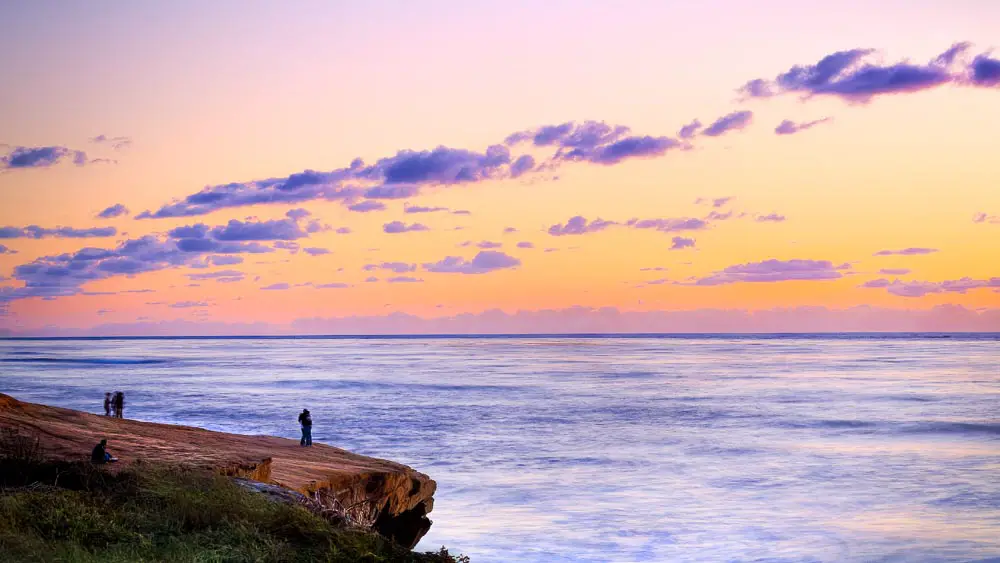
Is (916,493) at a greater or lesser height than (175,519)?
lesser

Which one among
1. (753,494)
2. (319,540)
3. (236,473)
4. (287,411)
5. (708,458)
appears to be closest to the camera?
(319,540)

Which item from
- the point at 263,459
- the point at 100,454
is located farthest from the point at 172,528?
the point at 263,459

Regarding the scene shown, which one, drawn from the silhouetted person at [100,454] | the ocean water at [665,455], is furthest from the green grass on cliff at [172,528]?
the ocean water at [665,455]

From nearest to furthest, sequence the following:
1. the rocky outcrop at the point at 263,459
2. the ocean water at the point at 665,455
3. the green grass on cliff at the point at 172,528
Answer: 1. the green grass on cliff at the point at 172,528
2. the rocky outcrop at the point at 263,459
3. the ocean water at the point at 665,455

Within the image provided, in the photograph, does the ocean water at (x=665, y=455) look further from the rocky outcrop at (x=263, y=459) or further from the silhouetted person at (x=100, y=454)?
the silhouetted person at (x=100, y=454)

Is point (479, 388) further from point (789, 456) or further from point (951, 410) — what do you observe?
point (789, 456)

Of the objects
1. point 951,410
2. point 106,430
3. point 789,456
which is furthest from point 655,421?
point 106,430

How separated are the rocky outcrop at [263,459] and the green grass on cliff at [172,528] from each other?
2.01 meters

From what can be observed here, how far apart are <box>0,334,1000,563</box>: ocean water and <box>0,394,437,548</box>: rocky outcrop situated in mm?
1781

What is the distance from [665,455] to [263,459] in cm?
2125

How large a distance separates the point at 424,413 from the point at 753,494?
24.9 m

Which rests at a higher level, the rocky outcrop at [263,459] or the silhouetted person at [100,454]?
the silhouetted person at [100,454]

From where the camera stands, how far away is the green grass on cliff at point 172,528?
1018 centimetres

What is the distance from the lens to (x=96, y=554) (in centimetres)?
1005
